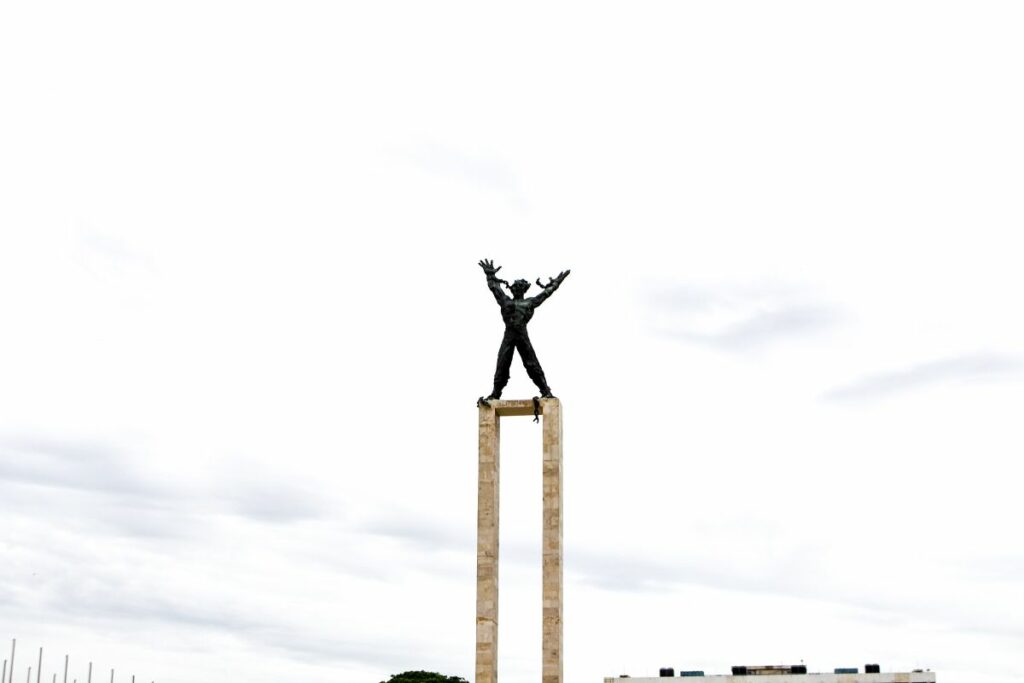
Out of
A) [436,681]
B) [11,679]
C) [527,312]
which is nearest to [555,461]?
[527,312]

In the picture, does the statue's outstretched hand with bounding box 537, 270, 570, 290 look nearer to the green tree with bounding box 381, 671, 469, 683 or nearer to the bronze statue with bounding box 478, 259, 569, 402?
the bronze statue with bounding box 478, 259, 569, 402

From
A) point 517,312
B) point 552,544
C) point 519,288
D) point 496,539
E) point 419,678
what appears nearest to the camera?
point 552,544

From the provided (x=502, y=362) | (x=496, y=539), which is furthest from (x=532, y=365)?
(x=496, y=539)

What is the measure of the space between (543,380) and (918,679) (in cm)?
5941

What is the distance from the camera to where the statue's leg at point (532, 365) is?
3425 centimetres

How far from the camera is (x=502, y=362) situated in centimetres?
3459

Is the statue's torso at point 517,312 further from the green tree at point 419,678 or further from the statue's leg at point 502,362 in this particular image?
the green tree at point 419,678

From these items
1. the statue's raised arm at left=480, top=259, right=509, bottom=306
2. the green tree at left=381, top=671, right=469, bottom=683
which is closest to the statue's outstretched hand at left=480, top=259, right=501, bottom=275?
the statue's raised arm at left=480, top=259, right=509, bottom=306

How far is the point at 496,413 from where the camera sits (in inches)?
1352

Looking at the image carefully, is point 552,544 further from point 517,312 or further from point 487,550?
point 517,312

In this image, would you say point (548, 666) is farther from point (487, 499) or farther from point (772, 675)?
point (772, 675)

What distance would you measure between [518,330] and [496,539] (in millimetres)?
5400

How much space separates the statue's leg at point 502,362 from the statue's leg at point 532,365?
232 millimetres

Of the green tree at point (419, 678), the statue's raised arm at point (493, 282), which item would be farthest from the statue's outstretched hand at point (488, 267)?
the green tree at point (419, 678)
